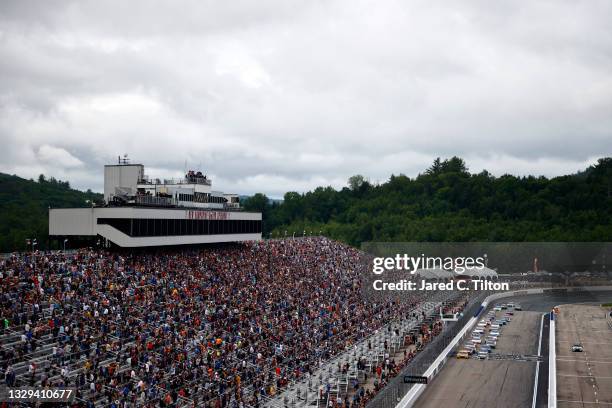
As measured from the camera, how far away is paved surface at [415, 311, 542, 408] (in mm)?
42281

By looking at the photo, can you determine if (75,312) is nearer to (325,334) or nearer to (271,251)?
(325,334)

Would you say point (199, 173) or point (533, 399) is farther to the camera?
point (199, 173)

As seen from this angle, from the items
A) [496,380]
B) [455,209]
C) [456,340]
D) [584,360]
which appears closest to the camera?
[496,380]

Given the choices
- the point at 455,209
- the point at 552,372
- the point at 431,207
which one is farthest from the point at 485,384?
the point at 455,209

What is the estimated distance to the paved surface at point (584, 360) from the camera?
145 ft

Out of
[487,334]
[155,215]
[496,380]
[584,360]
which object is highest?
[155,215]

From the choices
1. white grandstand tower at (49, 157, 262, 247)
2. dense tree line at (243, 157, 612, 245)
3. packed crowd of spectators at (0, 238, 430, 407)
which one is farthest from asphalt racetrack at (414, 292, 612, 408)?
dense tree line at (243, 157, 612, 245)

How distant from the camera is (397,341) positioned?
55469 millimetres

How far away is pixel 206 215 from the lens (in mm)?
58094

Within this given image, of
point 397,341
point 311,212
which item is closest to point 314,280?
point 397,341

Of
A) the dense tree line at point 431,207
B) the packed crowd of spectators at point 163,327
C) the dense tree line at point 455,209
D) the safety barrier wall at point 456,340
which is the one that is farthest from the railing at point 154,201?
the dense tree line at point 455,209

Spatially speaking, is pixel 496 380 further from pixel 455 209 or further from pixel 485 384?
pixel 455 209

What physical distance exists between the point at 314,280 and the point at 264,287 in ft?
33.8

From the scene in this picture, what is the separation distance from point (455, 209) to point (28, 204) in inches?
3570
